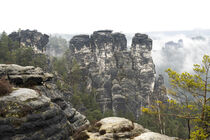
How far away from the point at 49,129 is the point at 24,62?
2089 inches

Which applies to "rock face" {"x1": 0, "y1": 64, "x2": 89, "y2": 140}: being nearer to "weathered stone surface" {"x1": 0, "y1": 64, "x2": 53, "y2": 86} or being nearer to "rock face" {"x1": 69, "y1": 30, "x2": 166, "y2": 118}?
"weathered stone surface" {"x1": 0, "y1": 64, "x2": 53, "y2": 86}

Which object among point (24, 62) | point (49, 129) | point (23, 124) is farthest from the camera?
point (24, 62)

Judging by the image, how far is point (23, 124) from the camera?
43.3 ft

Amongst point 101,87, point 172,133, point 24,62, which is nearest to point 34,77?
point 24,62

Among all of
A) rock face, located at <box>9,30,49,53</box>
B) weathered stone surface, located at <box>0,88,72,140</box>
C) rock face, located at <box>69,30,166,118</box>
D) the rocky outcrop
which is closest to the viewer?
weathered stone surface, located at <box>0,88,72,140</box>

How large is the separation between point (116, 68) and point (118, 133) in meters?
84.6

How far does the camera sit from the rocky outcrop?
56.3 ft

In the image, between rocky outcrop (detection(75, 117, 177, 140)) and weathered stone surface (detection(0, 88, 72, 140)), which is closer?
weathered stone surface (detection(0, 88, 72, 140))

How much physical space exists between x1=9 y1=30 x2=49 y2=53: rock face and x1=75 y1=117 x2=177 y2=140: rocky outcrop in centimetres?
8355

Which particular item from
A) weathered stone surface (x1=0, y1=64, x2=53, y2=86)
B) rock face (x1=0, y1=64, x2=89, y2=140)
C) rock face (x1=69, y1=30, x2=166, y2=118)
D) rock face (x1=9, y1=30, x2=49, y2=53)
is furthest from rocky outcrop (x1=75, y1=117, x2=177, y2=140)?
rock face (x1=9, y1=30, x2=49, y2=53)

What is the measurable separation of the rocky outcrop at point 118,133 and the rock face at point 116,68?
72.1 m

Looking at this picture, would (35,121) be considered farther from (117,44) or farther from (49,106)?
(117,44)

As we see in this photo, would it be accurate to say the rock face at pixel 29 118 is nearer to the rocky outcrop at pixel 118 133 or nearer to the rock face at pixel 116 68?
the rocky outcrop at pixel 118 133

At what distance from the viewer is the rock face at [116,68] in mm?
95688
